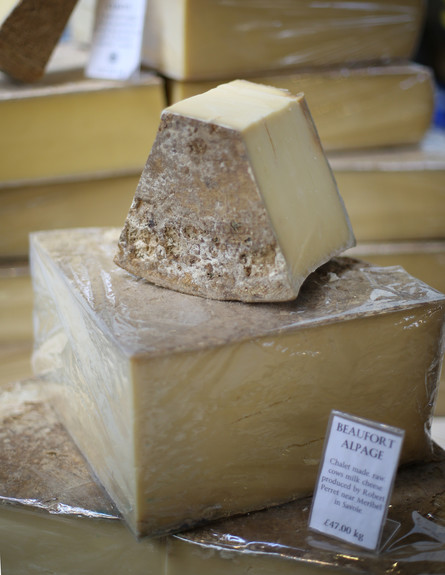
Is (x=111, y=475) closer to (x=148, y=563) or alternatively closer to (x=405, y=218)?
(x=148, y=563)

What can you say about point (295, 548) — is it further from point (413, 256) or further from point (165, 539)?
point (413, 256)

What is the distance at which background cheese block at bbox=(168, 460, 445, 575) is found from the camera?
106cm

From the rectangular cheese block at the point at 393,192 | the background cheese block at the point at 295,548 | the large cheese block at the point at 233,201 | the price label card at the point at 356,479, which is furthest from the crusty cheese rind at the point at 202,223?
the rectangular cheese block at the point at 393,192

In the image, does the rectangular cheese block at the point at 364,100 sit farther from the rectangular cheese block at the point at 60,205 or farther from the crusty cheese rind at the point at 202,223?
the crusty cheese rind at the point at 202,223

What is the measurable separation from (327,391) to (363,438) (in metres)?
0.12

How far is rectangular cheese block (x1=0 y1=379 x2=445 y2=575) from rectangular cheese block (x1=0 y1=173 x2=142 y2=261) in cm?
91

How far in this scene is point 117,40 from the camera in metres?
2.02

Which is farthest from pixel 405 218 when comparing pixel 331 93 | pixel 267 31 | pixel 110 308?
pixel 110 308

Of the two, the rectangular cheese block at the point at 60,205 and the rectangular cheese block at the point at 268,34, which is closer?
the rectangular cheese block at the point at 268,34

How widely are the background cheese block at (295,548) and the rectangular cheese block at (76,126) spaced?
3.87ft

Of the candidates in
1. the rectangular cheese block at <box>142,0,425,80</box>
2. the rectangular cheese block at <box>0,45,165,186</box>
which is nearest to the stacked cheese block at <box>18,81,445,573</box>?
the rectangular cheese block at <box>142,0,425,80</box>

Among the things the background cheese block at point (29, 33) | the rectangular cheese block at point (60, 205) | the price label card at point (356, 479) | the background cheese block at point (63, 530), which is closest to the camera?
the price label card at point (356, 479)

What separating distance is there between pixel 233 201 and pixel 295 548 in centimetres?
53

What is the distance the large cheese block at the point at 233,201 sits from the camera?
3.56 feet
